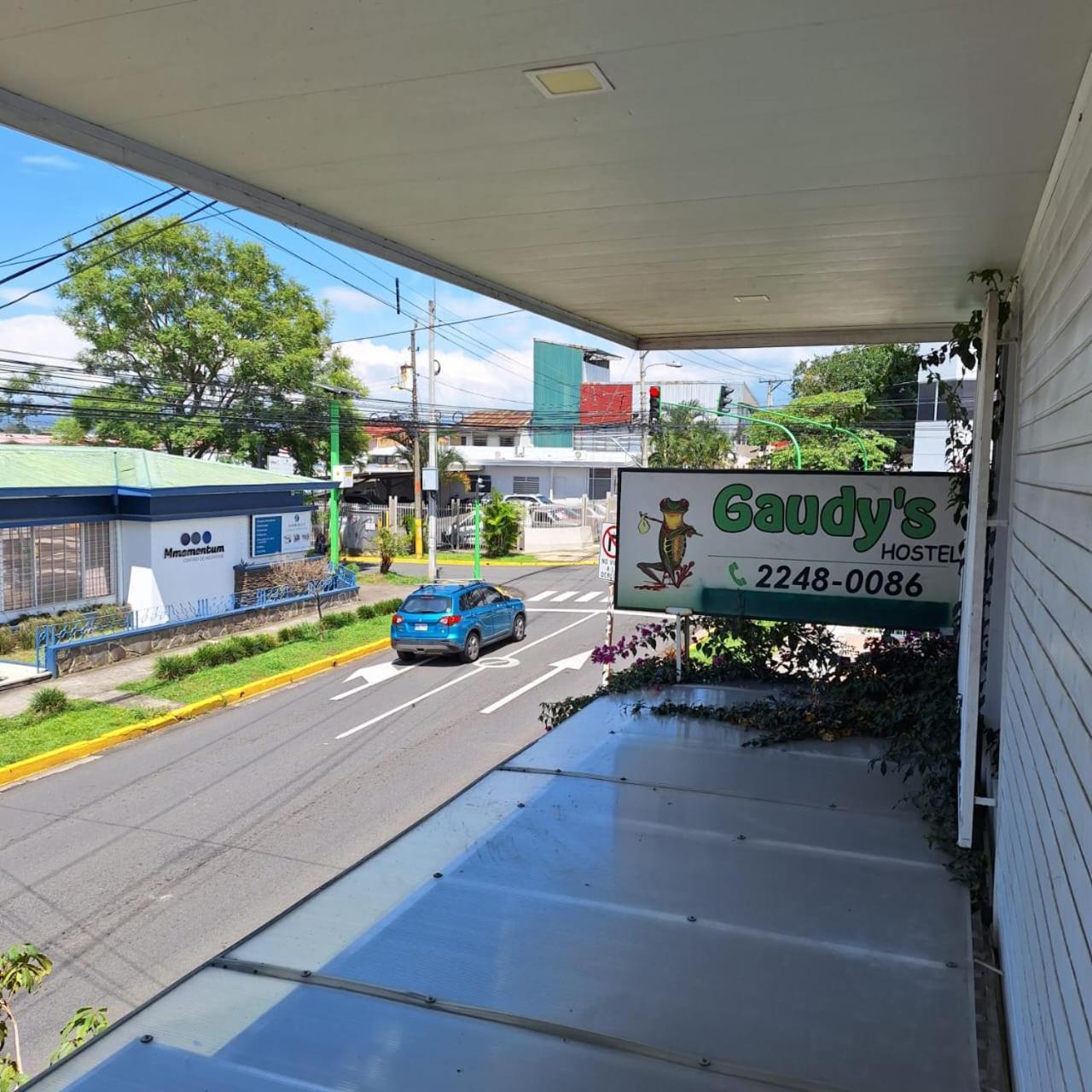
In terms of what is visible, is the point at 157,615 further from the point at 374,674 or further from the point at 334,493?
the point at 334,493

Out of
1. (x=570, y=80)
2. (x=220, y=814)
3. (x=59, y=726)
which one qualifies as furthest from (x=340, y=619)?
(x=570, y=80)

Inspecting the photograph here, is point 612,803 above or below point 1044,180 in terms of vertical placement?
below

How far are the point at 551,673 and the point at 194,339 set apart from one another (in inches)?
831

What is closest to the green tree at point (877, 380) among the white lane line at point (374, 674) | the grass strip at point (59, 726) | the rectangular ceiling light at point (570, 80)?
the white lane line at point (374, 674)

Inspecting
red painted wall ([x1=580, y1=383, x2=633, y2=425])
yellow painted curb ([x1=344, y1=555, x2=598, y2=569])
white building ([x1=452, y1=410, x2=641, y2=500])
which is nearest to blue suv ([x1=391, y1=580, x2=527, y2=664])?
yellow painted curb ([x1=344, y1=555, x2=598, y2=569])

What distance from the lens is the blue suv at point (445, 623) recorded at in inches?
661

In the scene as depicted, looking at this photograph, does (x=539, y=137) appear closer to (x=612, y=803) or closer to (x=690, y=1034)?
(x=690, y=1034)

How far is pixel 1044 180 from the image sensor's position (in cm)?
365

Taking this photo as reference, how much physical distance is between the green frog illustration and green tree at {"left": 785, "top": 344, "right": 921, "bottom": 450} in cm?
2463

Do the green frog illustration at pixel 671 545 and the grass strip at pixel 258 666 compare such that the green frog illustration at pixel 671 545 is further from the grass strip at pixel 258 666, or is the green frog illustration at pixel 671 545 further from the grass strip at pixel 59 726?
the grass strip at pixel 258 666

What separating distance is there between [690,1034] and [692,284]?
465 centimetres

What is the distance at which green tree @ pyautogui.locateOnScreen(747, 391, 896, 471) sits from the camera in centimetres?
2550

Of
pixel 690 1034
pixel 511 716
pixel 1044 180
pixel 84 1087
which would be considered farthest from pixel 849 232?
pixel 511 716

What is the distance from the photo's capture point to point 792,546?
27.5 ft
